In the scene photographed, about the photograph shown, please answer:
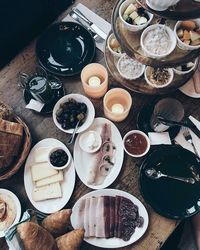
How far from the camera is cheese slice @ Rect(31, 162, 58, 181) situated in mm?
2008

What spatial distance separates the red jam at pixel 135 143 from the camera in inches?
79.6

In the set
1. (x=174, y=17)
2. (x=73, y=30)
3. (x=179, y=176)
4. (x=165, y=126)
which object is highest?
(x=174, y=17)

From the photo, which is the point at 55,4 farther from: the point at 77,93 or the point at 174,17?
the point at 174,17

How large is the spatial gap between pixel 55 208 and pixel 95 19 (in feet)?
3.55

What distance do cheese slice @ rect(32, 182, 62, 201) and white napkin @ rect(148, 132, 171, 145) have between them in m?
0.54

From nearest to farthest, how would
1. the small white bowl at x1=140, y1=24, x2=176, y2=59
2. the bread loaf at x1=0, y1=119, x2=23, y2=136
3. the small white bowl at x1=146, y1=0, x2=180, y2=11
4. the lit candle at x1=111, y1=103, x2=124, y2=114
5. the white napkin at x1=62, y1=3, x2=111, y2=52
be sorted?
the small white bowl at x1=146, y1=0, x2=180, y2=11 → the small white bowl at x1=140, y1=24, x2=176, y2=59 → the bread loaf at x1=0, y1=119, x2=23, y2=136 → the lit candle at x1=111, y1=103, x2=124, y2=114 → the white napkin at x1=62, y1=3, x2=111, y2=52

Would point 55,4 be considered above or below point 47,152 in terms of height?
above

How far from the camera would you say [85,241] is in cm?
191

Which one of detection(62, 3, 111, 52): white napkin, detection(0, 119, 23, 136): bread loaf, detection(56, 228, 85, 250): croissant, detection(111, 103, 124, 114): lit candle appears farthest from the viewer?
detection(62, 3, 111, 52): white napkin

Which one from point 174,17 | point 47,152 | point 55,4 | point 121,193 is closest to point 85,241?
point 121,193

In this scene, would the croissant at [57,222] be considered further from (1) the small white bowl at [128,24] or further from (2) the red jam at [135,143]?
(1) the small white bowl at [128,24]

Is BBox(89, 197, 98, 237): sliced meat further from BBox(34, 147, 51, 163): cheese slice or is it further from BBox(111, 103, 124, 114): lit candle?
BBox(111, 103, 124, 114): lit candle

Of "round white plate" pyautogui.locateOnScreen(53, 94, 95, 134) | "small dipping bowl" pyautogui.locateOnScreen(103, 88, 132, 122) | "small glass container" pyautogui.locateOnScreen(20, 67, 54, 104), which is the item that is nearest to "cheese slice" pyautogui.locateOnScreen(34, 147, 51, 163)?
"round white plate" pyautogui.locateOnScreen(53, 94, 95, 134)

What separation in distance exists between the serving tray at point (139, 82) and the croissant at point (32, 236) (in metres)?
0.83
